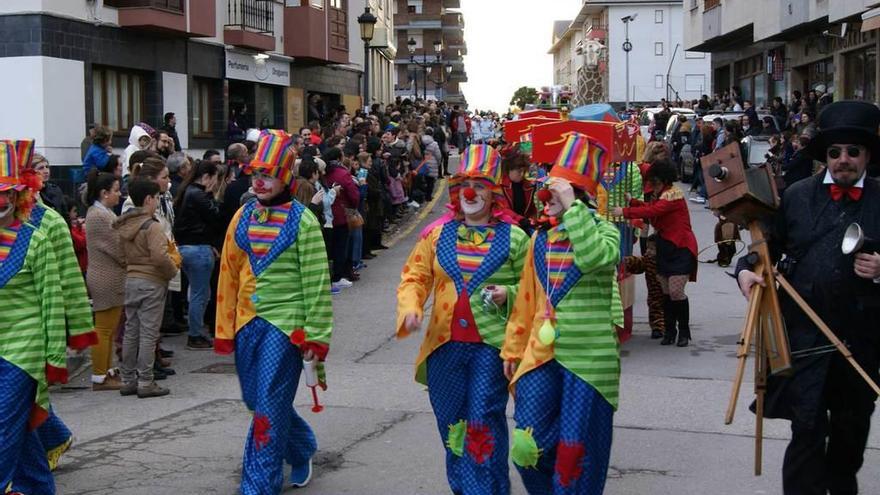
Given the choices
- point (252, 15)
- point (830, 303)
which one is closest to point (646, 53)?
point (252, 15)

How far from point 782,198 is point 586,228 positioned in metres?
0.99

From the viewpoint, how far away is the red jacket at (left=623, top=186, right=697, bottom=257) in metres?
10.8

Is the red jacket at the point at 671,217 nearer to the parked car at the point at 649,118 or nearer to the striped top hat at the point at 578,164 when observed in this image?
the striped top hat at the point at 578,164

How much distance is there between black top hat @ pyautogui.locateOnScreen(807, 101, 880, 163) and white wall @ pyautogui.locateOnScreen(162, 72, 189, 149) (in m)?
20.3

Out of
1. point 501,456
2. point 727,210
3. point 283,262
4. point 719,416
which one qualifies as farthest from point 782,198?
point 719,416

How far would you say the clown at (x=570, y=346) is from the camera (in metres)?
5.41

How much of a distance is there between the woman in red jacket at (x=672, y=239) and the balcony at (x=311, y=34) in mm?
21955

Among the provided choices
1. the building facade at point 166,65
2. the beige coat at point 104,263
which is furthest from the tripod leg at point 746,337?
the building facade at point 166,65

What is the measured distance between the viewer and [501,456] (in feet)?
19.6

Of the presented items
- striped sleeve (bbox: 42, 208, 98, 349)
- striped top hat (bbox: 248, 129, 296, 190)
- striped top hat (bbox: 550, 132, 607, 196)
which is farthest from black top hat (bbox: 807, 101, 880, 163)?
striped sleeve (bbox: 42, 208, 98, 349)

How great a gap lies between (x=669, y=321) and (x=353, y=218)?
214 inches

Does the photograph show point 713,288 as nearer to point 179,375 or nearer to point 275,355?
point 179,375

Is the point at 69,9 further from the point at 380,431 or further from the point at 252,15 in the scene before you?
the point at 380,431

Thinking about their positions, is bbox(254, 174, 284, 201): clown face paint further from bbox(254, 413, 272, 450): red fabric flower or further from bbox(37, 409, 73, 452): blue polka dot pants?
bbox(37, 409, 73, 452): blue polka dot pants
